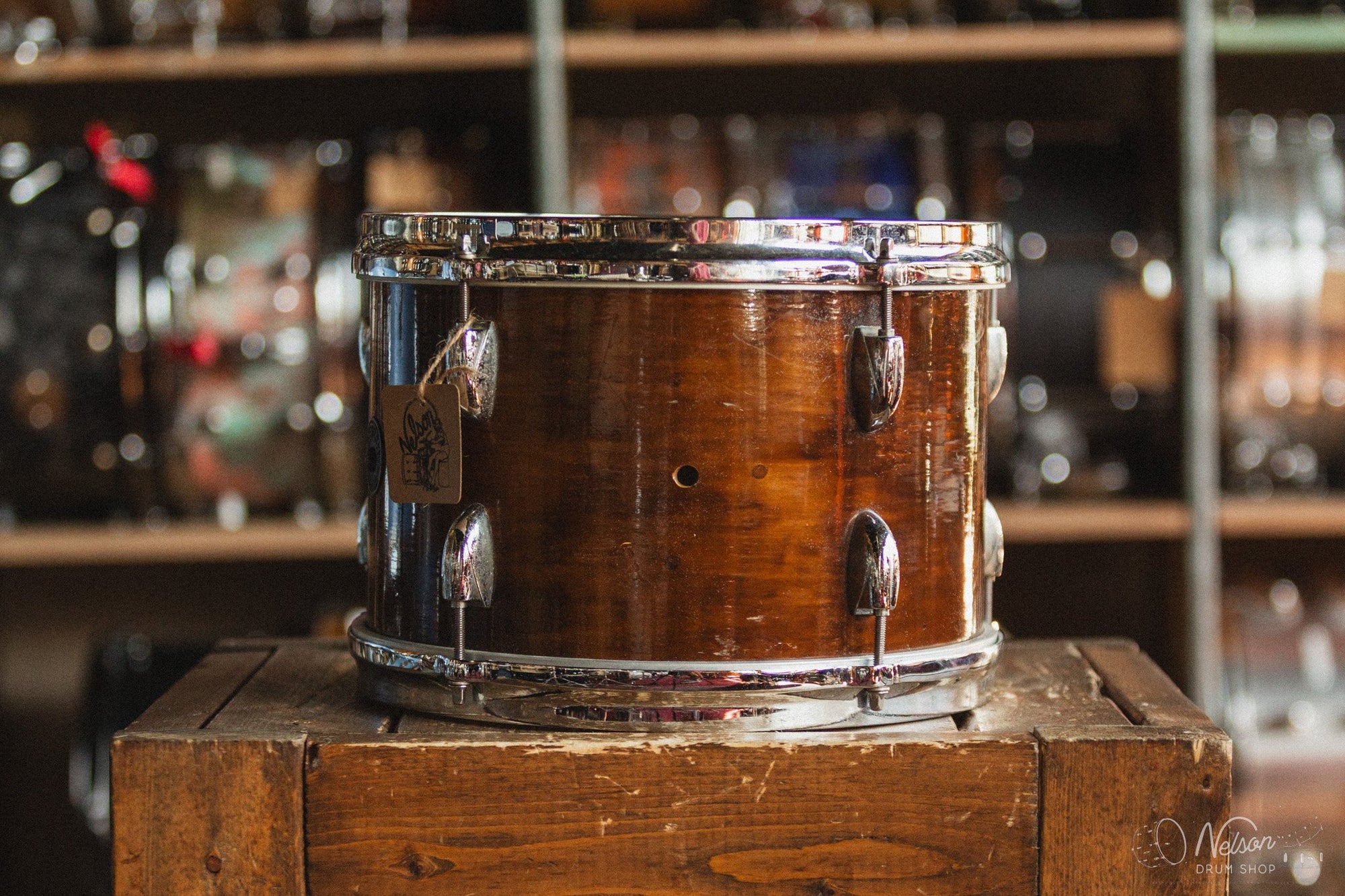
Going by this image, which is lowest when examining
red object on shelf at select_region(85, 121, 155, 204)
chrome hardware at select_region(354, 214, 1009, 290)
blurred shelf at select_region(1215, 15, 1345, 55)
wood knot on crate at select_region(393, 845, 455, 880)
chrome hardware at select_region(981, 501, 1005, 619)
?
wood knot on crate at select_region(393, 845, 455, 880)

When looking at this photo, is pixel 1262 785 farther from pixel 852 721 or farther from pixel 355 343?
pixel 355 343

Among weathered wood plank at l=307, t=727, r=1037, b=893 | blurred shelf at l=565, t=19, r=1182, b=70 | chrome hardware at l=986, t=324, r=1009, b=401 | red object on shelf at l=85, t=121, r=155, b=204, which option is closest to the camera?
weathered wood plank at l=307, t=727, r=1037, b=893

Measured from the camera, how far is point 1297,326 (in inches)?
78.5

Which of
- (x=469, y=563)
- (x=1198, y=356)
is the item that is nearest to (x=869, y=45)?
(x=1198, y=356)

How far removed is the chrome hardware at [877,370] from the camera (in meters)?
0.97

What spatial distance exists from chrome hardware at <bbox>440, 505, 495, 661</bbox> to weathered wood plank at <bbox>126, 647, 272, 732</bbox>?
0.20 meters

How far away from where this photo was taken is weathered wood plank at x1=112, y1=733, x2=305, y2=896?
3.14 feet

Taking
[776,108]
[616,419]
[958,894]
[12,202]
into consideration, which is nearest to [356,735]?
[616,419]

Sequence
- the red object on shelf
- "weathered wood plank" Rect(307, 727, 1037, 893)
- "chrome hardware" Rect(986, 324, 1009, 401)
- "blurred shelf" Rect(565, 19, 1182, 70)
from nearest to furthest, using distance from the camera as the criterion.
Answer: "weathered wood plank" Rect(307, 727, 1037, 893) < "chrome hardware" Rect(986, 324, 1009, 401) < "blurred shelf" Rect(565, 19, 1182, 70) < the red object on shelf

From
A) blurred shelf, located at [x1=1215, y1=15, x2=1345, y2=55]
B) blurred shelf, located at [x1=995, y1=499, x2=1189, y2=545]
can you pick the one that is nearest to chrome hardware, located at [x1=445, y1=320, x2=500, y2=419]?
blurred shelf, located at [x1=995, y1=499, x2=1189, y2=545]

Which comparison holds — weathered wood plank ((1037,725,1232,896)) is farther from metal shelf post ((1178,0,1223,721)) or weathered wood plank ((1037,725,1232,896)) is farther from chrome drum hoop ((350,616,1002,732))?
metal shelf post ((1178,0,1223,721))

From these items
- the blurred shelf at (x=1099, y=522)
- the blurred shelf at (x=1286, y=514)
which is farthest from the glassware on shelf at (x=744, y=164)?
the blurred shelf at (x=1286, y=514)

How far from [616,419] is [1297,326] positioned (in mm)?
1349

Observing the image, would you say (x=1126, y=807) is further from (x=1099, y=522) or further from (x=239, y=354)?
(x=239, y=354)
